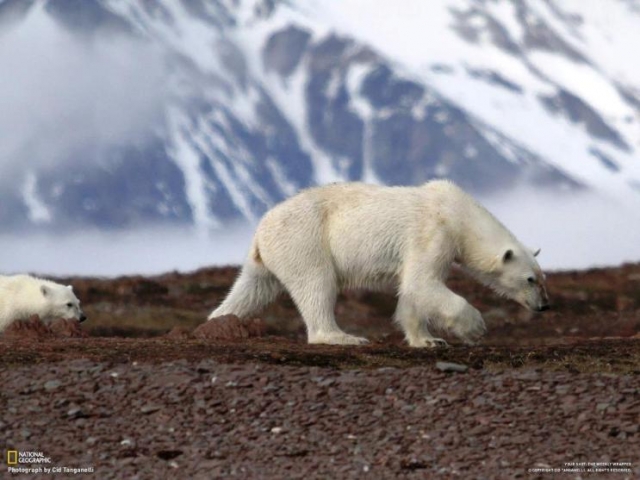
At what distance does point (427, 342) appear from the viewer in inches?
810

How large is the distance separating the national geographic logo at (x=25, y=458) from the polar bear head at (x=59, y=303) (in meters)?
13.0

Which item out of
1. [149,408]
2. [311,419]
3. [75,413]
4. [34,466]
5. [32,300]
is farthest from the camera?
[32,300]

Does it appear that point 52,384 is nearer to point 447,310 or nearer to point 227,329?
point 227,329

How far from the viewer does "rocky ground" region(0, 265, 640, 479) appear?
14.6 m

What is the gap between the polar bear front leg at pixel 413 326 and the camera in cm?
2053

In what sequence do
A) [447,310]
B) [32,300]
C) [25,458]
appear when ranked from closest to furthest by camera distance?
[25,458], [447,310], [32,300]

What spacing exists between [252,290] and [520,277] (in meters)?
3.49

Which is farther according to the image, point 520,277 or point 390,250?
point 520,277

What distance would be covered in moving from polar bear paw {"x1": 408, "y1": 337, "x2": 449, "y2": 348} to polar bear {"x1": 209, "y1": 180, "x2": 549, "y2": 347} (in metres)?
0.01

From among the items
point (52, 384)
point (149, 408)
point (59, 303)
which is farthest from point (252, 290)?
point (59, 303)

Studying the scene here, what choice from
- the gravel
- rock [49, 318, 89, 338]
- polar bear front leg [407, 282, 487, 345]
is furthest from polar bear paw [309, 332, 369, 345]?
the gravel

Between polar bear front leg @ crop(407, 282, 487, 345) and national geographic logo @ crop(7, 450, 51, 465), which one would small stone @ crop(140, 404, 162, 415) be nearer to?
national geographic logo @ crop(7, 450, 51, 465)

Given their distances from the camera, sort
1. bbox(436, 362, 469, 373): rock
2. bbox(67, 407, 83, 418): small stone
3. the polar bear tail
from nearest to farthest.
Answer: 1. bbox(67, 407, 83, 418): small stone
2. bbox(436, 362, 469, 373): rock
3. the polar bear tail

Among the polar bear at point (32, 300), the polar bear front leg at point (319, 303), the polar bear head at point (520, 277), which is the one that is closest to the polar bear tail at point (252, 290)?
the polar bear front leg at point (319, 303)
